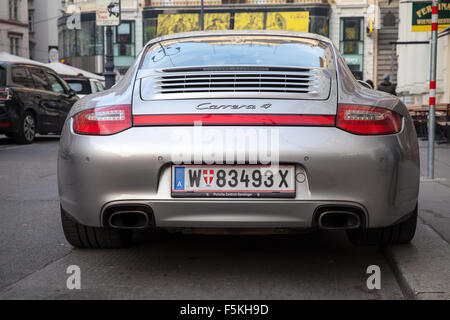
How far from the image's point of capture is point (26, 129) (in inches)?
502

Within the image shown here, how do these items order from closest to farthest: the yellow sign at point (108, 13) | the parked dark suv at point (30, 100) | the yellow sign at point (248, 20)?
1. the parked dark suv at point (30, 100)
2. the yellow sign at point (108, 13)
3. the yellow sign at point (248, 20)

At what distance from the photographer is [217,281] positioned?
3363mm

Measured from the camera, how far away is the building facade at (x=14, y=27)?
1901 inches

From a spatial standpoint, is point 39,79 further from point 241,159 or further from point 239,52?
point 241,159

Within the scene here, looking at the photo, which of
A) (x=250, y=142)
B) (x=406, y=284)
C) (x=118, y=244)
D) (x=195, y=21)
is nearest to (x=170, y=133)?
(x=250, y=142)

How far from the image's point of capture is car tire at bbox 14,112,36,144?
12.6m

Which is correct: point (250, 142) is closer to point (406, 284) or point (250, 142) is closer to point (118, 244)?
point (406, 284)

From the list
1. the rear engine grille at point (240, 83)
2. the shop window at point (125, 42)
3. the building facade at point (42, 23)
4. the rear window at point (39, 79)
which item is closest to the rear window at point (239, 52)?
the rear engine grille at point (240, 83)

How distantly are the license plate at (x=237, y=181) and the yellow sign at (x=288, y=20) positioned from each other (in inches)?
1477

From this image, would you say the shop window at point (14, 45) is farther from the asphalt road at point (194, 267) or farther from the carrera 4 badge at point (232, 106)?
the carrera 4 badge at point (232, 106)

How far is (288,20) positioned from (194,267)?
3784 centimetres

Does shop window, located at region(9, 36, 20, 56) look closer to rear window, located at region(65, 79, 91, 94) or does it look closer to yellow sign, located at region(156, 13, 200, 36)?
yellow sign, located at region(156, 13, 200, 36)

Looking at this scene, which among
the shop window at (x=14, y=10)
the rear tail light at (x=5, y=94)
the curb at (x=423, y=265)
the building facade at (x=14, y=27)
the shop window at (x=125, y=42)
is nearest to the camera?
the curb at (x=423, y=265)

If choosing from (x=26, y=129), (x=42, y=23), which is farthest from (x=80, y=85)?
(x=42, y=23)
